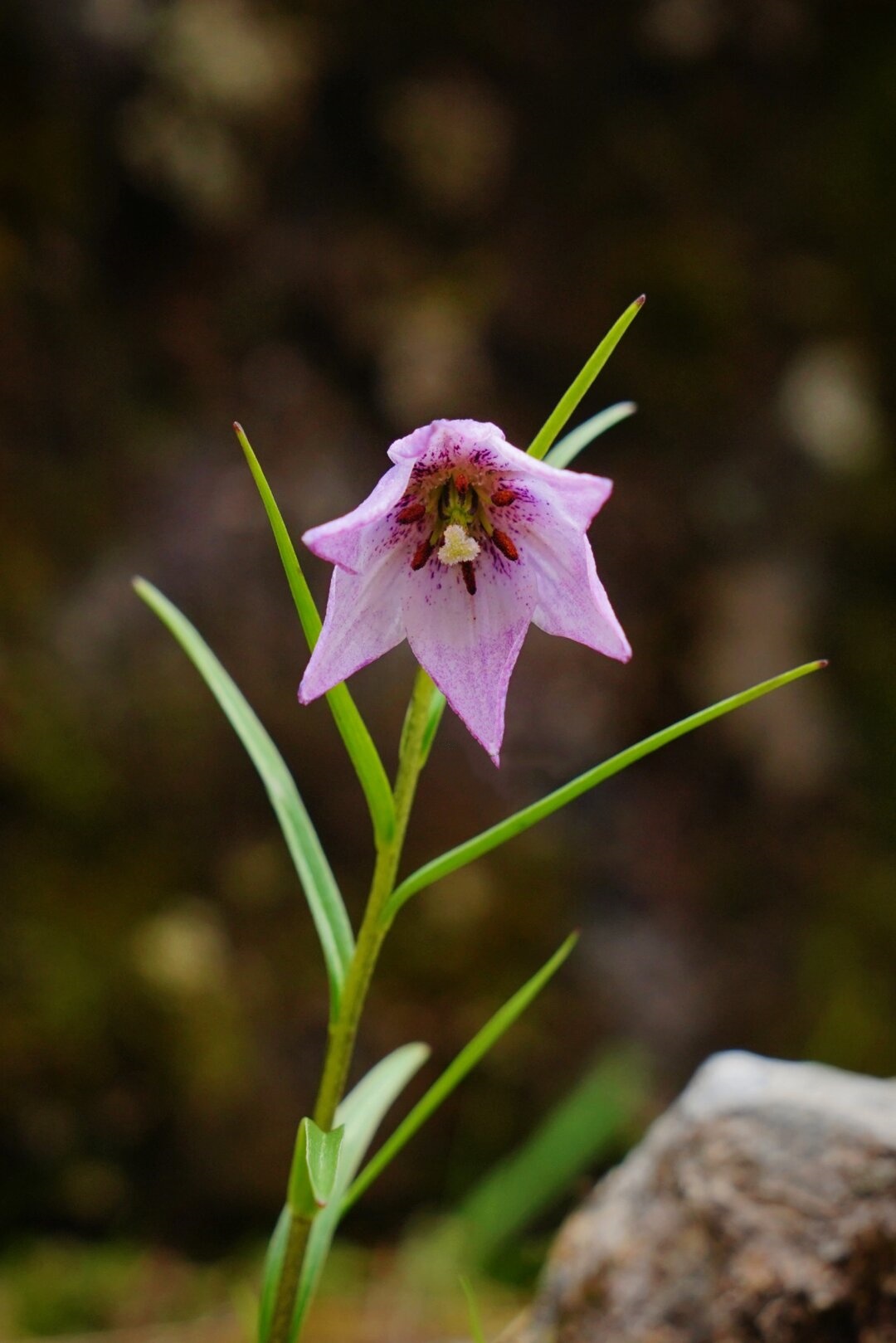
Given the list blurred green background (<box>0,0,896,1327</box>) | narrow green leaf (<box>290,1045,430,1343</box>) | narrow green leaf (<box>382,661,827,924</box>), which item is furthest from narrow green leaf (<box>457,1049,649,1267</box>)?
narrow green leaf (<box>382,661,827,924</box>)

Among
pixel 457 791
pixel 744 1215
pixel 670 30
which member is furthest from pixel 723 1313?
pixel 670 30

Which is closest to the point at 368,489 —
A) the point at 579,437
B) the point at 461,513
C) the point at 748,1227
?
the point at 579,437

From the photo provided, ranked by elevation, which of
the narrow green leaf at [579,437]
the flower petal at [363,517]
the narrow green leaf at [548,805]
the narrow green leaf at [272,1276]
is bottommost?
the narrow green leaf at [272,1276]

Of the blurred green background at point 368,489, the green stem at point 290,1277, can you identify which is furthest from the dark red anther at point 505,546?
the blurred green background at point 368,489

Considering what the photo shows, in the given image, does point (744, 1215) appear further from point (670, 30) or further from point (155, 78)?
point (670, 30)

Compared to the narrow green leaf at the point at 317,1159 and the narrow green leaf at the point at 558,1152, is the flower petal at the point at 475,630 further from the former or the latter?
the narrow green leaf at the point at 558,1152
